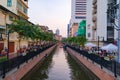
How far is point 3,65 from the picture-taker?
55.0 feet

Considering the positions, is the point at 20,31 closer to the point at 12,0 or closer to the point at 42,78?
the point at 42,78

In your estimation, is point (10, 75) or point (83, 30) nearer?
point (10, 75)

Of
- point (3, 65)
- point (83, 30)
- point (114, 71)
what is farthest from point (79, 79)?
point (83, 30)

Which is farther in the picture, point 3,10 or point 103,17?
point 103,17

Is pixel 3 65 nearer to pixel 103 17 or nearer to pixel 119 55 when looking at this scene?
pixel 119 55

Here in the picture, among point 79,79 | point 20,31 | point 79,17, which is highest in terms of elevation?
point 79,17

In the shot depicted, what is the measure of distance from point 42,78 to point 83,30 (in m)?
87.4

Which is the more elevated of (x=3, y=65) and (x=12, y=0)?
(x=12, y=0)

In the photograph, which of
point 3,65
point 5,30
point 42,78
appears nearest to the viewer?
point 3,65

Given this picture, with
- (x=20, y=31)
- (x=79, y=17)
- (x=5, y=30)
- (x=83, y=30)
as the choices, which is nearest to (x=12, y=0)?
(x=5, y=30)

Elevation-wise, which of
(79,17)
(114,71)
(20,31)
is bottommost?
(114,71)

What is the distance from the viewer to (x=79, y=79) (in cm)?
2525

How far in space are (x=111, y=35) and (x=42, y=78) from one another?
34.3 meters

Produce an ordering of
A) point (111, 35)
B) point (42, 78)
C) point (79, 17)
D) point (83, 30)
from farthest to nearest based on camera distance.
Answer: point (79, 17)
point (83, 30)
point (111, 35)
point (42, 78)
